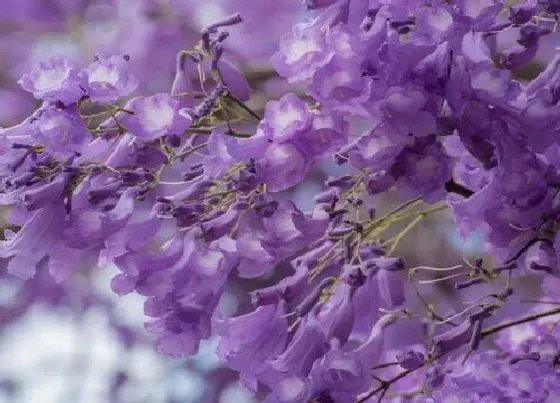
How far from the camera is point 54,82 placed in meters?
0.66

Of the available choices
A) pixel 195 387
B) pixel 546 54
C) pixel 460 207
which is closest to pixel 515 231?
pixel 460 207

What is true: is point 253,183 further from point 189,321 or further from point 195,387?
point 195,387

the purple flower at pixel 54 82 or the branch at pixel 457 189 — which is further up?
the purple flower at pixel 54 82

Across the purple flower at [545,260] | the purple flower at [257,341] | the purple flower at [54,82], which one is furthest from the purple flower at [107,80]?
the purple flower at [545,260]

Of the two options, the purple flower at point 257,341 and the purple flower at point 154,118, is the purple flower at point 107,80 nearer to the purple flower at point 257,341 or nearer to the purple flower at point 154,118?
the purple flower at point 154,118

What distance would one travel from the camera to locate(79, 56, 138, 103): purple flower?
0.66 metres

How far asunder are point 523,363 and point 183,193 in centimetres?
26

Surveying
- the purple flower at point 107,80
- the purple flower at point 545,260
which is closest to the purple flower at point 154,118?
the purple flower at point 107,80

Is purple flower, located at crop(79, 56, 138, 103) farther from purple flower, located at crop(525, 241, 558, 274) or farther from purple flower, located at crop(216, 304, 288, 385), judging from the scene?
purple flower, located at crop(525, 241, 558, 274)

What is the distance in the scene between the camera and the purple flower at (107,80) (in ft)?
2.17

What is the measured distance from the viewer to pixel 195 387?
111 inches

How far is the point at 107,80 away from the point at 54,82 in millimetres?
33

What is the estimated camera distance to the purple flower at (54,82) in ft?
2.14

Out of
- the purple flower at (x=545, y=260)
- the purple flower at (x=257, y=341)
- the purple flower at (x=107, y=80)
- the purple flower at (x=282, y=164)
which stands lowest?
the purple flower at (x=257, y=341)
